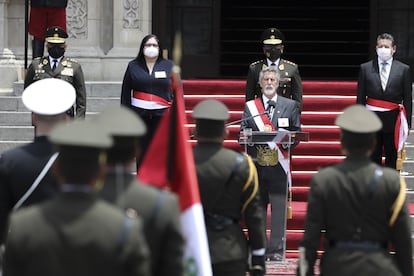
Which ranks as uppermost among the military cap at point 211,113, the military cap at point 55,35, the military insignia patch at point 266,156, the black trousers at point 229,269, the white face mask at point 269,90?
the military cap at point 55,35

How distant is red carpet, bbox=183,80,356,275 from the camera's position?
13805 millimetres

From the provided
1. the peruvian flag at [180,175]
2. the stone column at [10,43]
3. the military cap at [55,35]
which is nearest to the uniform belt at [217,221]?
the peruvian flag at [180,175]

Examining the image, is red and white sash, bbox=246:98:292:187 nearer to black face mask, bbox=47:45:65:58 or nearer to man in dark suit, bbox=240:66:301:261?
man in dark suit, bbox=240:66:301:261

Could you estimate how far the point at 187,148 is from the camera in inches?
248

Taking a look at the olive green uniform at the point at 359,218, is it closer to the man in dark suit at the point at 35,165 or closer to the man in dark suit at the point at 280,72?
the man in dark suit at the point at 35,165

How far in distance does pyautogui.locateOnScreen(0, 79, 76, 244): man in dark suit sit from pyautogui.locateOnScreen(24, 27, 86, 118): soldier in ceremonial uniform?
19.6 feet

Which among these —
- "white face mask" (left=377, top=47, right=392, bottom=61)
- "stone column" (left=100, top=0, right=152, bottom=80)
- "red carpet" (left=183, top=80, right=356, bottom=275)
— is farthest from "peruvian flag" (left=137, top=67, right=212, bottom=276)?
"stone column" (left=100, top=0, right=152, bottom=80)

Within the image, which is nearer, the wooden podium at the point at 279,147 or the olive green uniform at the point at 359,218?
the olive green uniform at the point at 359,218

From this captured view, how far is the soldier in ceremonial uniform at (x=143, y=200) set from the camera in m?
5.44

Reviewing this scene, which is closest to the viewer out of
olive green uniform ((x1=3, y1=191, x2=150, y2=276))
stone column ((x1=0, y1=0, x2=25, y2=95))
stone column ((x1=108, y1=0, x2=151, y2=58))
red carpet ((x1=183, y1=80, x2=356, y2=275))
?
olive green uniform ((x1=3, y1=191, x2=150, y2=276))

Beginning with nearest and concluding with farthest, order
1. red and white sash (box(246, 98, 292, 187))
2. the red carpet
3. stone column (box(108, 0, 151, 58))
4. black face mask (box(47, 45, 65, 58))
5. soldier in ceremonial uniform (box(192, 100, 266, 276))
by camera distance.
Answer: soldier in ceremonial uniform (box(192, 100, 266, 276)) < red and white sash (box(246, 98, 292, 187)) < black face mask (box(47, 45, 65, 58)) < the red carpet < stone column (box(108, 0, 151, 58))

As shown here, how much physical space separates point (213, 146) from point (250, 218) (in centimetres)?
52

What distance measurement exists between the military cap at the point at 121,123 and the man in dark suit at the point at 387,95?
7.34 metres

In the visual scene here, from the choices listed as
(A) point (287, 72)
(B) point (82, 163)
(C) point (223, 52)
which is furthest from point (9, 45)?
(B) point (82, 163)
